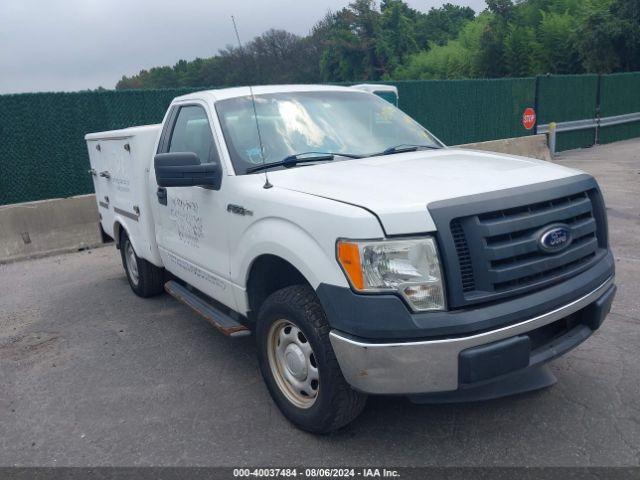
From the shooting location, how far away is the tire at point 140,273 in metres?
6.00

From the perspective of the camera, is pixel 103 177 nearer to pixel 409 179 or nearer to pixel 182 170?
pixel 182 170

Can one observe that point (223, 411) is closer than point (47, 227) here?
Yes

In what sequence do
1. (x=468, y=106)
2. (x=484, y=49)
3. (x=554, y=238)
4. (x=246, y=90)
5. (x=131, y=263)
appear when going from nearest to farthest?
(x=554, y=238), (x=246, y=90), (x=131, y=263), (x=468, y=106), (x=484, y=49)

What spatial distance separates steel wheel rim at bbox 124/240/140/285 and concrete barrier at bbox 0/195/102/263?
2687mm

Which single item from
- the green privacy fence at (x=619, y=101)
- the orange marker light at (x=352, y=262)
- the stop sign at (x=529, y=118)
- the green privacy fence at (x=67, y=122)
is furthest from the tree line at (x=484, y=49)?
the green privacy fence at (x=619, y=101)

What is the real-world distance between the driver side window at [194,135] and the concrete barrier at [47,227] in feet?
14.5

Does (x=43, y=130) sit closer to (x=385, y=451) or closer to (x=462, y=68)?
(x=385, y=451)

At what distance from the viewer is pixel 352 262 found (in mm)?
2811

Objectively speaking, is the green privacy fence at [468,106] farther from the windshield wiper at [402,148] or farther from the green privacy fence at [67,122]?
the windshield wiper at [402,148]

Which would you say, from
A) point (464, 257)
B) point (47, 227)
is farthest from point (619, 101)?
point (464, 257)


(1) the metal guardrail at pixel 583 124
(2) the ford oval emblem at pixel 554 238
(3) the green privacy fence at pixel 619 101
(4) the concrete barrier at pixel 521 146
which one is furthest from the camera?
(3) the green privacy fence at pixel 619 101

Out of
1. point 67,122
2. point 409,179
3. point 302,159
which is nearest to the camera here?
point 409,179

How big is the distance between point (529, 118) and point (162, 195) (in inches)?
521

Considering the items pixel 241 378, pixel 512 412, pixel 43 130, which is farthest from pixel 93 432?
pixel 43 130
